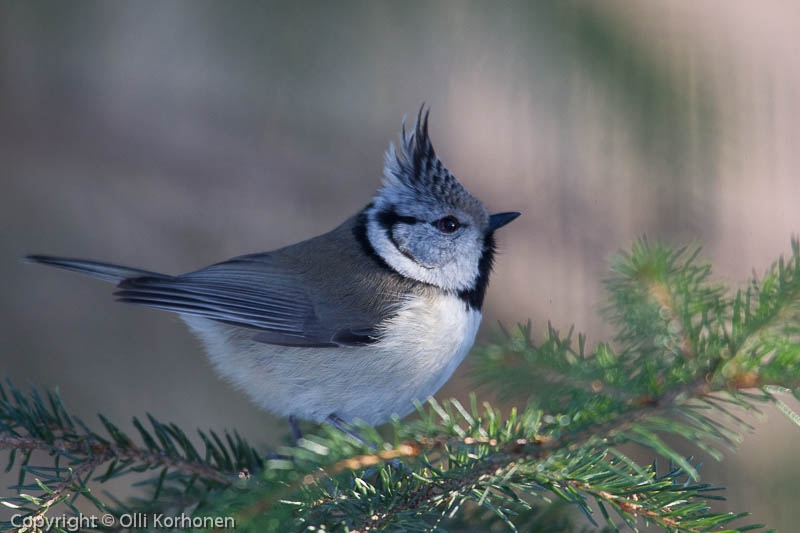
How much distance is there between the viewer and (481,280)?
230 cm

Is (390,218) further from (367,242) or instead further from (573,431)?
(573,431)

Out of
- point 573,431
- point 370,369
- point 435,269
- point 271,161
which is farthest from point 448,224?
point 271,161

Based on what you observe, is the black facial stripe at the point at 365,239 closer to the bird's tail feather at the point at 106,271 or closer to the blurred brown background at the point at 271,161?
the bird's tail feather at the point at 106,271

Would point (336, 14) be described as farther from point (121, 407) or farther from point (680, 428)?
point (680, 428)

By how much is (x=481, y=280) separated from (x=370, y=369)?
0.50 meters

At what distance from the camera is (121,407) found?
11.3ft

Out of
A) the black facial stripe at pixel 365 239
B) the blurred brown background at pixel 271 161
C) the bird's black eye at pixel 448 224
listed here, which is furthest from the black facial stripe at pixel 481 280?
the blurred brown background at pixel 271 161

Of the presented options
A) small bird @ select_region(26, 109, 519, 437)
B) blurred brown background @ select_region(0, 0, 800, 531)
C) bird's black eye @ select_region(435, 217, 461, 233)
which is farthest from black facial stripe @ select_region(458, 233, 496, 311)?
blurred brown background @ select_region(0, 0, 800, 531)

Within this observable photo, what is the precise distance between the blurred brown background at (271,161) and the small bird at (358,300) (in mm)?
897

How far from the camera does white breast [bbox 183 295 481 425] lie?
2.01m

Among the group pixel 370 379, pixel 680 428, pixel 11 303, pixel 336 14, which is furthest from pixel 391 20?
pixel 680 428

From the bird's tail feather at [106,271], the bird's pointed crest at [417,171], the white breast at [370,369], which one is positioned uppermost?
the bird's pointed crest at [417,171]

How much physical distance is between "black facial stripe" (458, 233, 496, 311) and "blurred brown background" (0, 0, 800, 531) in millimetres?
813

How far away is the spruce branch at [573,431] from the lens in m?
1.09
